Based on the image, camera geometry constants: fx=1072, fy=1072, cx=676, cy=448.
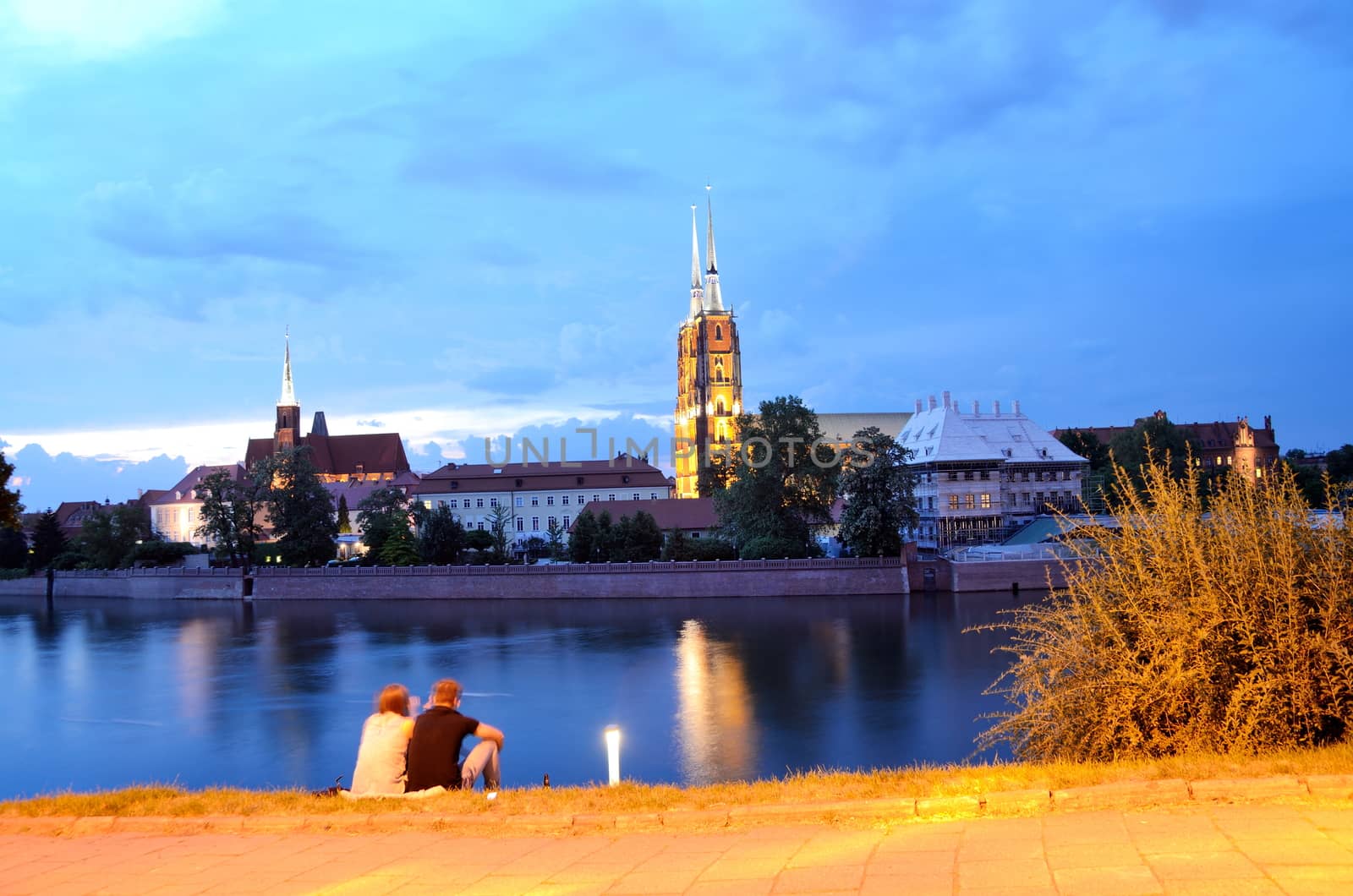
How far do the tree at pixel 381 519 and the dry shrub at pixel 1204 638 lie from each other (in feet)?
202

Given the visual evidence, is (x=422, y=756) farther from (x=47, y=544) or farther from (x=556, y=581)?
(x=47, y=544)

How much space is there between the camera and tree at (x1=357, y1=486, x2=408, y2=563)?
71.0m

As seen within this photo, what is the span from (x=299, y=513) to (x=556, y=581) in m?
22.4

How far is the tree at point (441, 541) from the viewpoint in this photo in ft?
219

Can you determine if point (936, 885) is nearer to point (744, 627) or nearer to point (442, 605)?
point (744, 627)

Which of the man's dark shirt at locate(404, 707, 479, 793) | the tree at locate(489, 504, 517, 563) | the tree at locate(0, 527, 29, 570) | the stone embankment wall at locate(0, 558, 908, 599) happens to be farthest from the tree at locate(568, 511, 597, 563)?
the man's dark shirt at locate(404, 707, 479, 793)

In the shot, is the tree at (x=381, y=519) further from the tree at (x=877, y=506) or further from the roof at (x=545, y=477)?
the tree at (x=877, y=506)

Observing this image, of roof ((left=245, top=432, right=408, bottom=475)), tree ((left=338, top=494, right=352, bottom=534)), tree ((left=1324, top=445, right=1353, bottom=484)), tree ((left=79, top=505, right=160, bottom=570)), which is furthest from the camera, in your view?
roof ((left=245, top=432, right=408, bottom=475))

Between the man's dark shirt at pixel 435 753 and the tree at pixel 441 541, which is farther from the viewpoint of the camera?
the tree at pixel 441 541

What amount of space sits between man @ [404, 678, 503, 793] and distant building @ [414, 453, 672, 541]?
77.5 meters

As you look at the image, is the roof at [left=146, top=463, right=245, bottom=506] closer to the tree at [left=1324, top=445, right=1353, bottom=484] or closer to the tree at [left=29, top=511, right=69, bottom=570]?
the tree at [left=29, top=511, right=69, bottom=570]

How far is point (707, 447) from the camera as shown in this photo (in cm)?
10588

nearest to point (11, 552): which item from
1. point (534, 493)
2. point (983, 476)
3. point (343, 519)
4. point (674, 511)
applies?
point (343, 519)

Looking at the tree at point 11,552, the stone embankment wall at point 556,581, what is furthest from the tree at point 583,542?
the tree at point 11,552
